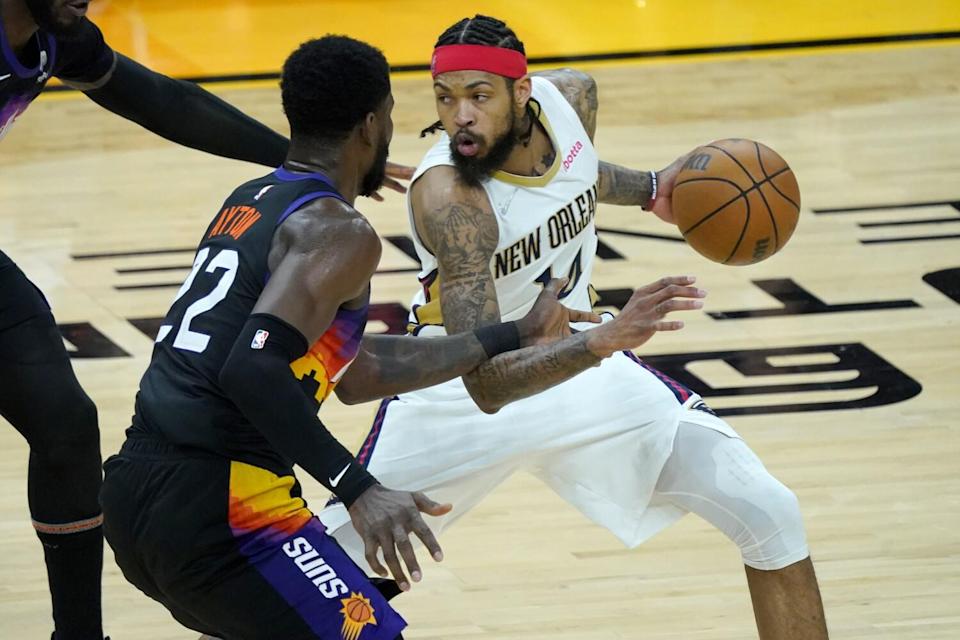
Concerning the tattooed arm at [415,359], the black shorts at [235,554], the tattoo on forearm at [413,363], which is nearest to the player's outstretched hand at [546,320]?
the tattooed arm at [415,359]

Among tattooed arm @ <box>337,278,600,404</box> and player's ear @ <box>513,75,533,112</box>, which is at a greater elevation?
player's ear @ <box>513,75,533,112</box>

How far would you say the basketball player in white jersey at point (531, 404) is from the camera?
393cm

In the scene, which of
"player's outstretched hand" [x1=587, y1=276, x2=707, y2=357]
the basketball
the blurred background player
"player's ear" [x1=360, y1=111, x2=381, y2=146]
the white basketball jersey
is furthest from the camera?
the basketball

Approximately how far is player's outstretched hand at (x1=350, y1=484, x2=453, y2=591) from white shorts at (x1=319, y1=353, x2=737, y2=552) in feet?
3.46

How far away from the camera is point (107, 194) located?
9070 millimetres

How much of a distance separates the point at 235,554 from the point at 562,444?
1.23 m

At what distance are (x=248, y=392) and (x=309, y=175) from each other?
575 millimetres

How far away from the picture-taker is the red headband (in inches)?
164

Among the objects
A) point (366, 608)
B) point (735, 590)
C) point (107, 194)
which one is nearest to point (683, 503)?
point (735, 590)

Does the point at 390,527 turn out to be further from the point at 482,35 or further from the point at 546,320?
the point at 482,35

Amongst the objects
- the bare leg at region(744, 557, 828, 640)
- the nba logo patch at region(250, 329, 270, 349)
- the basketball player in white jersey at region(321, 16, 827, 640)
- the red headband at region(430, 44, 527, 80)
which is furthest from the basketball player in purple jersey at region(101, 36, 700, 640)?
the bare leg at region(744, 557, 828, 640)

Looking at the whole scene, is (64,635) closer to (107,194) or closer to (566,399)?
(566,399)

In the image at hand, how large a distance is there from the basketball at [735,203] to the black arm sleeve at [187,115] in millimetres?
1211

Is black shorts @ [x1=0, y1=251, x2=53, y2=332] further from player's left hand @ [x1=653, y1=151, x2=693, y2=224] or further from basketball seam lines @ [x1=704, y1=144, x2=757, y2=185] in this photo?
basketball seam lines @ [x1=704, y1=144, x2=757, y2=185]
